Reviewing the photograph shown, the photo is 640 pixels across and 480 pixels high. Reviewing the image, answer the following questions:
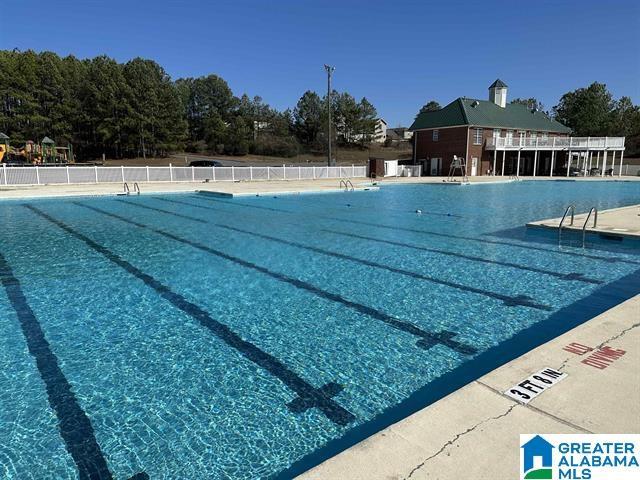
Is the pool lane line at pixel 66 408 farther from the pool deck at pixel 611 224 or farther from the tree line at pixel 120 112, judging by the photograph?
the tree line at pixel 120 112

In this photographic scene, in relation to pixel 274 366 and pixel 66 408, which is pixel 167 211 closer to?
pixel 274 366

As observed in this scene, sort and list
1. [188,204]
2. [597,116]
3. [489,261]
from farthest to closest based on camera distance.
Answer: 1. [597,116]
2. [188,204]
3. [489,261]

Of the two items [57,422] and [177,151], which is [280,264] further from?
[177,151]

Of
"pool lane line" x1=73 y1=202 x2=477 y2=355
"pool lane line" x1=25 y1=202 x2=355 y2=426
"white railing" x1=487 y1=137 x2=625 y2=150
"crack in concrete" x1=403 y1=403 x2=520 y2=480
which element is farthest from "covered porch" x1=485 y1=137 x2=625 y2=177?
"crack in concrete" x1=403 y1=403 x2=520 y2=480

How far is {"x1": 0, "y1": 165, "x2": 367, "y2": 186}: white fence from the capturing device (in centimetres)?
2408

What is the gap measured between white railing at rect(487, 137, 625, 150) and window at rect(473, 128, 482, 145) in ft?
2.77

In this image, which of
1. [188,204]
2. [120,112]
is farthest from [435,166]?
[120,112]

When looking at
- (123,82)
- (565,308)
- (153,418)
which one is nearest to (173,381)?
(153,418)

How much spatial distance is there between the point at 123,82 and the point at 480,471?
198 feet

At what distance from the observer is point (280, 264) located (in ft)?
26.6

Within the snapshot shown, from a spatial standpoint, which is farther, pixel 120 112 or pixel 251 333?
pixel 120 112

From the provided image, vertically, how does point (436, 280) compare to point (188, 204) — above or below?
below

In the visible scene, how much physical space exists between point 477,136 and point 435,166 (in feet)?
15.7

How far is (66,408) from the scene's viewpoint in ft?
11.4
